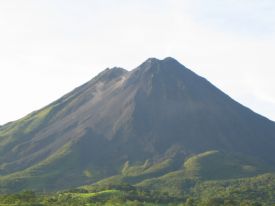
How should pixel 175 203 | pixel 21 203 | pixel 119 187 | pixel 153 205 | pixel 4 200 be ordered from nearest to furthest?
pixel 21 203, pixel 4 200, pixel 153 205, pixel 175 203, pixel 119 187

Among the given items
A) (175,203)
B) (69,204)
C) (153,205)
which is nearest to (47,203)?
(69,204)

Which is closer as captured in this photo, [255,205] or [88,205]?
[88,205]

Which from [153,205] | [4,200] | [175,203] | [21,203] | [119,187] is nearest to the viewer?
[21,203]

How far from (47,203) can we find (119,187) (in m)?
55.9

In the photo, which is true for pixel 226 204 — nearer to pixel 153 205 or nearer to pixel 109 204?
pixel 153 205

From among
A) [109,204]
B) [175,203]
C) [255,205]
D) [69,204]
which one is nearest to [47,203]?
[69,204]

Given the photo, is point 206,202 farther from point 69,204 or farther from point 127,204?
point 69,204

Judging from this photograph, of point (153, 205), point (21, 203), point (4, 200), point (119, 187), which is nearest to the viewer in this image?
point (21, 203)

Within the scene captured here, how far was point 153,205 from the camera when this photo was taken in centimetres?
14038

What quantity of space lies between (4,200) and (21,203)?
9.98 m

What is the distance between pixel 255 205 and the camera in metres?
144

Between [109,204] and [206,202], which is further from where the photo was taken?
[206,202]

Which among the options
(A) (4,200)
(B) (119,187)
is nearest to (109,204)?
(A) (4,200)

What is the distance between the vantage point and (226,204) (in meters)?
143
